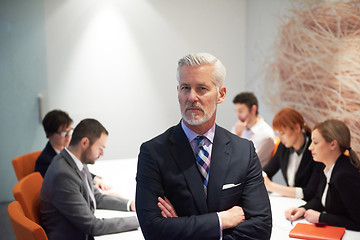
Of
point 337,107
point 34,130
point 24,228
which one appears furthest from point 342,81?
point 34,130

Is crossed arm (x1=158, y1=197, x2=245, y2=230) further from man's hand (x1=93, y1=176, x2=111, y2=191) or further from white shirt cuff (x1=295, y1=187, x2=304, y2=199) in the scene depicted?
man's hand (x1=93, y1=176, x2=111, y2=191)

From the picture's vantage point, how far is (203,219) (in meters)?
1.29

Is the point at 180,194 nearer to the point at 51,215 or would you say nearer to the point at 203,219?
the point at 203,219

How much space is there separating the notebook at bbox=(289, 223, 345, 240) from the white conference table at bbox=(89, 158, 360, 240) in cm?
4

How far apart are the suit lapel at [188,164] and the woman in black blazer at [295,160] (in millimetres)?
1413

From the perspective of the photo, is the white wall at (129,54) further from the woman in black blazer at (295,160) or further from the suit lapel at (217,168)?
the suit lapel at (217,168)

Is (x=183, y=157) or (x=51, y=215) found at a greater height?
(x=183, y=157)

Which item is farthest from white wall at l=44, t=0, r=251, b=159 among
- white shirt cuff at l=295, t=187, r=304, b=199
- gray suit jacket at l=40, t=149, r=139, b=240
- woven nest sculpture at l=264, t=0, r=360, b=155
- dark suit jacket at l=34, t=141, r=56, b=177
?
white shirt cuff at l=295, t=187, r=304, b=199

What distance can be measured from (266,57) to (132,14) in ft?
6.56

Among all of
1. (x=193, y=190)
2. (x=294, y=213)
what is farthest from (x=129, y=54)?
(x=193, y=190)

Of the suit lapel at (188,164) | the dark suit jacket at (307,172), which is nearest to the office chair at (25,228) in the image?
the suit lapel at (188,164)

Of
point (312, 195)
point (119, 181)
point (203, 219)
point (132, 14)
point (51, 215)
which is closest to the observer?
point (203, 219)

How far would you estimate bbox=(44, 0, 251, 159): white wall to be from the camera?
4.58 metres

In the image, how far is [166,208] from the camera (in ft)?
4.34
